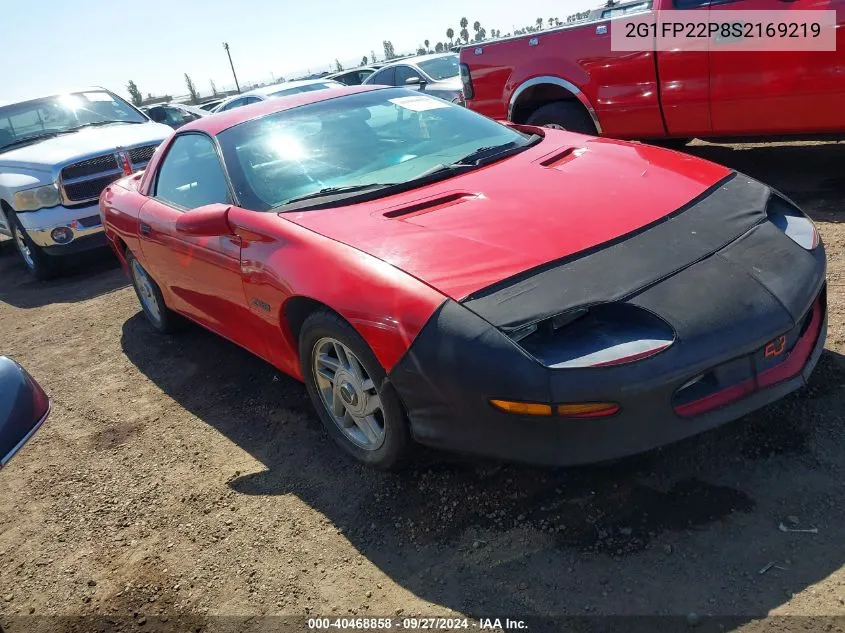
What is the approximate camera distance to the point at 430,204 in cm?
295

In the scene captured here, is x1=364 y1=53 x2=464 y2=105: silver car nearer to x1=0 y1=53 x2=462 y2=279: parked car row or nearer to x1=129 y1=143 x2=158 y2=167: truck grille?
x1=0 y1=53 x2=462 y2=279: parked car row

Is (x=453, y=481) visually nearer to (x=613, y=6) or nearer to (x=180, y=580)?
(x=180, y=580)

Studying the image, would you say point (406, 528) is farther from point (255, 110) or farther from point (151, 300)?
point (151, 300)

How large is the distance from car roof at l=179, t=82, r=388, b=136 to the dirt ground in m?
1.49

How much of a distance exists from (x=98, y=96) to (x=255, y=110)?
5.67 m

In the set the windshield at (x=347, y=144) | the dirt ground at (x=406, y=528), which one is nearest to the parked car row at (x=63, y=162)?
the dirt ground at (x=406, y=528)

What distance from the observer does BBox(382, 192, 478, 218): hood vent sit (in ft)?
9.46

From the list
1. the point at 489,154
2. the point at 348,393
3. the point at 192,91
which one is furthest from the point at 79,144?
the point at 192,91

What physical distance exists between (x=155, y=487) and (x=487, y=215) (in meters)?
1.94

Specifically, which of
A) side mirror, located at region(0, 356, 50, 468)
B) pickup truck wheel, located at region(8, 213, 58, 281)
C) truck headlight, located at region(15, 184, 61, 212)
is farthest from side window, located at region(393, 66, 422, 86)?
side mirror, located at region(0, 356, 50, 468)

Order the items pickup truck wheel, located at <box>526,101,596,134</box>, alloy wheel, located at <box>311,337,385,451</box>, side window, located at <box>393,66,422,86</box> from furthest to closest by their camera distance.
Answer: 1. side window, located at <box>393,66,422,86</box>
2. pickup truck wheel, located at <box>526,101,596,134</box>
3. alloy wheel, located at <box>311,337,385,451</box>

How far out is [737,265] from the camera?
2.44m

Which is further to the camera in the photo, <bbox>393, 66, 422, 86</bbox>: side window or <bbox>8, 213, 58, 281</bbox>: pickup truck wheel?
<bbox>393, 66, 422, 86</bbox>: side window

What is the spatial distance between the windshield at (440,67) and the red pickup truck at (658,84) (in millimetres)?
4940
